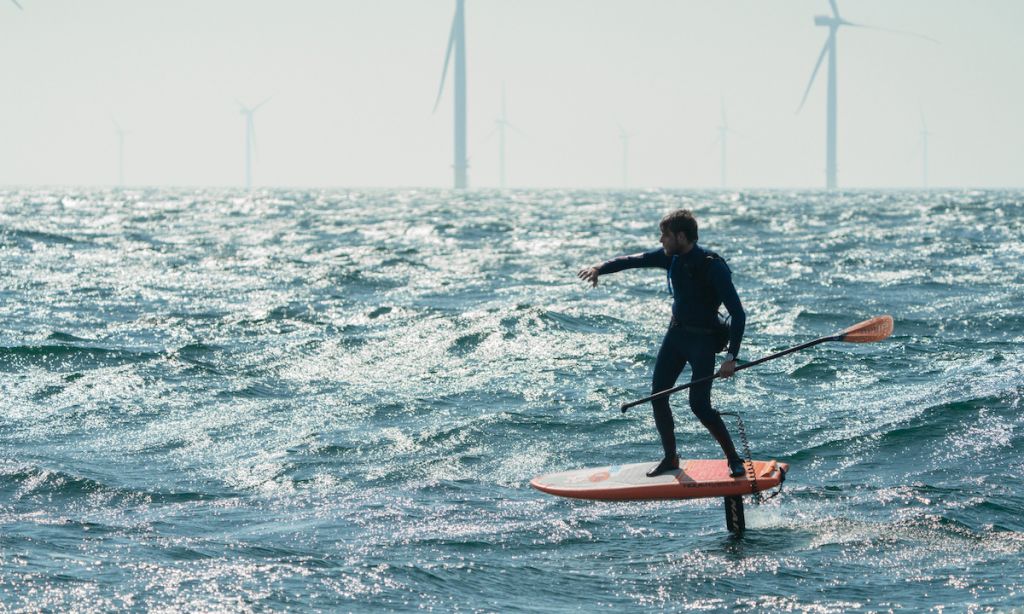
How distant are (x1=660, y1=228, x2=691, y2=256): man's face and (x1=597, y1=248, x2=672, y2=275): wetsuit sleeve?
87 mm

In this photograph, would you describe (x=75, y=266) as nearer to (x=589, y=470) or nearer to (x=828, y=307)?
(x=828, y=307)

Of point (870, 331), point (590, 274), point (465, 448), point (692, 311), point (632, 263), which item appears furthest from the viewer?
point (465, 448)

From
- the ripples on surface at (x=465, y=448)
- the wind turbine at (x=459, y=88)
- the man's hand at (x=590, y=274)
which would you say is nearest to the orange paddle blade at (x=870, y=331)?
the ripples on surface at (x=465, y=448)

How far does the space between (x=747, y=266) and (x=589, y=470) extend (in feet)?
84.2

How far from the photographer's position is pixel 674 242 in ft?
30.2

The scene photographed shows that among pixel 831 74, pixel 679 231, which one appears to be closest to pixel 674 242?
pixel 679 231

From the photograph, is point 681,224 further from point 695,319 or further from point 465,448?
point 465,448

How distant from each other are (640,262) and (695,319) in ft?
1.96

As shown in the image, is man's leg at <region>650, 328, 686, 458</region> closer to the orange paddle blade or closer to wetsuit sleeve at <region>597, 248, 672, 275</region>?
wetsuit sleeve at <region>597, 248, 672, 275</region>

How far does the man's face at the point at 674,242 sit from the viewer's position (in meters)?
9.17

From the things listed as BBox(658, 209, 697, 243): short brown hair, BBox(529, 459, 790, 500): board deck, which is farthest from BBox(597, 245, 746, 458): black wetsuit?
BBox(529, 459, 790, 500): board deck

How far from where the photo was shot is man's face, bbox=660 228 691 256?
9172 mm

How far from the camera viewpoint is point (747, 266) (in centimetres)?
3553

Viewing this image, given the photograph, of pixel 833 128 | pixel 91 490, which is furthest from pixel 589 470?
pixel 833 128
